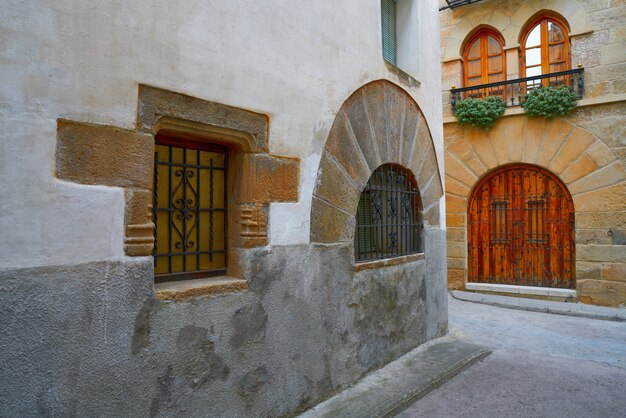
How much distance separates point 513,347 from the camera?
17.6 ft

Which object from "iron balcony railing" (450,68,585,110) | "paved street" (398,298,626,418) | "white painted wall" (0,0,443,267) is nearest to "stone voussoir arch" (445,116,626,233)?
"iron balcony railing" (450,68,585,110)

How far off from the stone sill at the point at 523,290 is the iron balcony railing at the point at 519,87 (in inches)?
136

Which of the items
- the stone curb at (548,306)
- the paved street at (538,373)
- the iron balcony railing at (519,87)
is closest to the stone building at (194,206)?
the paved street at (538,373)

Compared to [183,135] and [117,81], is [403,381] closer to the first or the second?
[183,135]

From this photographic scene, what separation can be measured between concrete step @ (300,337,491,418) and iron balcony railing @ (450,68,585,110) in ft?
17.5

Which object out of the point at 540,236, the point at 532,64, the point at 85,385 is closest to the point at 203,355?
the point at 85,385

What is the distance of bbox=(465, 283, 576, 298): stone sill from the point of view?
7.87m

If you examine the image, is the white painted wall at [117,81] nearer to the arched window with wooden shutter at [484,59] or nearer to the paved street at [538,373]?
the paved street at [538,373]

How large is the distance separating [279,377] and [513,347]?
11.4ft

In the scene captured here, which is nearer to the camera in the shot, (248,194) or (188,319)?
(188,319)

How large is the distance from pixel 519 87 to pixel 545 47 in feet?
2.87

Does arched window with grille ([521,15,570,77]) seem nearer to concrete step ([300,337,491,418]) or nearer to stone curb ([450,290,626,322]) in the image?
stone curb ([450,290,626,322])

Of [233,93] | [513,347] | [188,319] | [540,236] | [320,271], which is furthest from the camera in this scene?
[540,236]

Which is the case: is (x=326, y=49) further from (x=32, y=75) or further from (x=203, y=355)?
(x=203, y=355)
